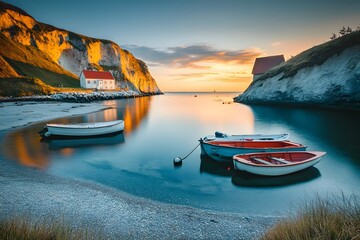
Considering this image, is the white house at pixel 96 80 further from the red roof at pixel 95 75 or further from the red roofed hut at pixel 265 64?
Answer: the red roofed hut at pixel 265 64

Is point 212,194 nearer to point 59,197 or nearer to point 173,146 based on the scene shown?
point 59,197

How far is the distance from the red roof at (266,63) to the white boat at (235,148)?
Result: 70.8 m

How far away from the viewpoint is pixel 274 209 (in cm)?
773

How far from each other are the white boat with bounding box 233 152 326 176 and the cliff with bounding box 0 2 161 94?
6579cm

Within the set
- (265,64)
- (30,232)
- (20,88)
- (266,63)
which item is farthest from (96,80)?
(30,232)

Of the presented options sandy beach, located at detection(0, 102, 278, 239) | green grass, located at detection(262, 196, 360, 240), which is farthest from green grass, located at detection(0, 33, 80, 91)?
green grass, located at detection(262, 196, 360, 240)

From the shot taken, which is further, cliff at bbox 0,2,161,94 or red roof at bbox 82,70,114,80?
red roof at bbox 82,70,114,80

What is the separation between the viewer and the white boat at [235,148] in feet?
40.1

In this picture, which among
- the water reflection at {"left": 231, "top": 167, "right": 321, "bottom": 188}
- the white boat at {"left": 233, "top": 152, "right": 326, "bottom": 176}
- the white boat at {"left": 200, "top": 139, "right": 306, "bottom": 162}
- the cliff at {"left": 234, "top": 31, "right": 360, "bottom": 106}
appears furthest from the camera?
the cliff at {"left": 234, "top": 31, "right": 360, "bottom": 106}

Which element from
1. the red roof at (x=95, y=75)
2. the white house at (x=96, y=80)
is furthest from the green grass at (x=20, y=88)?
the red roof at (x=95, y=75)

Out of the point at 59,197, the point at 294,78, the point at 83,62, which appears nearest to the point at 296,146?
the point at 59,197

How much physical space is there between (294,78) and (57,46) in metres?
108

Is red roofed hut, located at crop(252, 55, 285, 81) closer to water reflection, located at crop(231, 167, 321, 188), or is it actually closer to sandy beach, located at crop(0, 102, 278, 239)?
water reflection, located at crop(231, 167, 321, 188)

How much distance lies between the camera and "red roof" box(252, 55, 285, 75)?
77.2 meters
